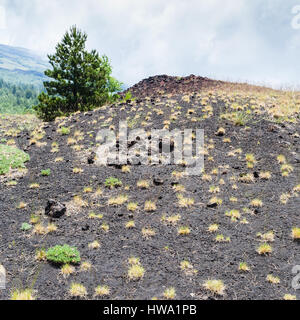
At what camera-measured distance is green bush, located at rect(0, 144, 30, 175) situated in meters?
13.0

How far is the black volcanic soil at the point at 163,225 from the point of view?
21.7 feet

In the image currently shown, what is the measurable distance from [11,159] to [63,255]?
8.15m

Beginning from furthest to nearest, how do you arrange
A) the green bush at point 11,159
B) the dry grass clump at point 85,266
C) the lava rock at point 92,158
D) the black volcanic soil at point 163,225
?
the lava rock at point 92,158 < the green bush at point 11,159 < the dry grass clump at point 85,266 < the black volcanic soil at point 163,225

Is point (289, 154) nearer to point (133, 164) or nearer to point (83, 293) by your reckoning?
point (133, 164)

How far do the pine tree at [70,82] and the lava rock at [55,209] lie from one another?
1486 cm

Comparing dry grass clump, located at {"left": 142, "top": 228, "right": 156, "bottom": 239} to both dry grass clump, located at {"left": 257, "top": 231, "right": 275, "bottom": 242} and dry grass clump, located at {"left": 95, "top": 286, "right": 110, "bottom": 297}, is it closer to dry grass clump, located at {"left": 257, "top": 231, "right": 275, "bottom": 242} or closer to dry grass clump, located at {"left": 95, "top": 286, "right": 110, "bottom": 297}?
dry grass clump, located at {"left": 95, "top": 286, "right": 110, "bottom": 297}

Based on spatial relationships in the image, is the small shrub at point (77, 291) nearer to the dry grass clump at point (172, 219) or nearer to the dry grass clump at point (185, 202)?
the dry grass clump at point (172, 219)

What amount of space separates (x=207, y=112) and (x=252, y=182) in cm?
828

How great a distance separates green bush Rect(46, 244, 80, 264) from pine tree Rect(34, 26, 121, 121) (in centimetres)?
1725

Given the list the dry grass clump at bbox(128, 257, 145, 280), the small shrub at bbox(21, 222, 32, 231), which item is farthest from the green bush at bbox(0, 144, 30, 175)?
the dry grass clump at bbox(128, 257, 145, 280)

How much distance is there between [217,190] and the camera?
35.9ft

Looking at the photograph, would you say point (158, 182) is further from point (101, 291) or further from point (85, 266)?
point (101, 291)

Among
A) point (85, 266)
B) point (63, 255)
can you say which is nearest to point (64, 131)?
point (63, 255)

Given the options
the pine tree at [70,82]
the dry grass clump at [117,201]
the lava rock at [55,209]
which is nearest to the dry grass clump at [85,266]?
the lava rock at [55,209]
